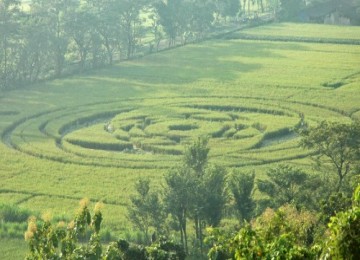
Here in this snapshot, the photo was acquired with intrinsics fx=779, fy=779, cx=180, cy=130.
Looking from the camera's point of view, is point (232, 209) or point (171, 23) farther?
point (171, 23)

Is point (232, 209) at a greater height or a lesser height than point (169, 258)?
lesser

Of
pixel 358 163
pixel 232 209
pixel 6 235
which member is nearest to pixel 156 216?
pixel 232 209

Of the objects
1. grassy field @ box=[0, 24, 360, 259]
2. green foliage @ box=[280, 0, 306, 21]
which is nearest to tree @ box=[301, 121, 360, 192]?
grassy field @ box=[0, 24, 360, 259]

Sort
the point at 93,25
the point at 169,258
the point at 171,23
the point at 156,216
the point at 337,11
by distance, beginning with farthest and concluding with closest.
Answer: the point at 337,11 → the point at 171,23 → the point at 93,25 → the point at 156,216 → the point at 169,258

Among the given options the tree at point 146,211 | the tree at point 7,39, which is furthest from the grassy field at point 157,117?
the tree at point 7,39

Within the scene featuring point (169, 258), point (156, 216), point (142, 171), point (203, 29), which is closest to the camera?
point (169, 258)

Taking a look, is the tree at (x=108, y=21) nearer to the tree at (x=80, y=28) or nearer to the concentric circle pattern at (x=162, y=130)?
the tree at (x=80, y=28)

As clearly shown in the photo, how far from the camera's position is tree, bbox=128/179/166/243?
3562cm

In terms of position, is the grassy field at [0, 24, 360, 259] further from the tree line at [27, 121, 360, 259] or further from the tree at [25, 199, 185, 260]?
the tree at [25, 199, 185, 260]

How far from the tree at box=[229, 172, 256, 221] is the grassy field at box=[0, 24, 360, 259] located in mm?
6359

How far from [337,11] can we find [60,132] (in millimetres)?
78215

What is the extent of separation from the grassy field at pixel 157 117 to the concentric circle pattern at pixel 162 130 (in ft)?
0.26

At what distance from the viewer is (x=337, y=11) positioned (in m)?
127

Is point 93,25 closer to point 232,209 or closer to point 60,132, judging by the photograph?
point 60,132
